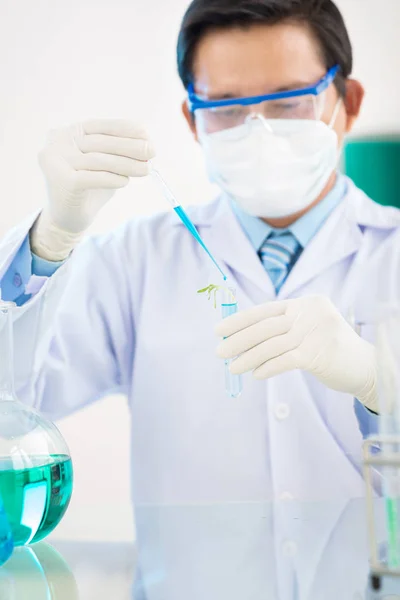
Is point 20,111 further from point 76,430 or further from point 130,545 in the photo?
point 130,545

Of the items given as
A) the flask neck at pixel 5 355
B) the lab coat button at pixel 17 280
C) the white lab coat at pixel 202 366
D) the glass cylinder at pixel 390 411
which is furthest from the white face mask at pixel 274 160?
the glass cylinder at pixel 390 411

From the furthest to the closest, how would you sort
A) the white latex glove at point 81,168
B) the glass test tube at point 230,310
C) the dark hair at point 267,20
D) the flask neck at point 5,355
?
1. the dark hair at point 267,20
2. the white latex glove at point 81,168
3. the glass test tube at point 230,310
4. the flask neck at point 5,355

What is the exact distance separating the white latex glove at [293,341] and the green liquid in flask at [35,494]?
0.48 metres

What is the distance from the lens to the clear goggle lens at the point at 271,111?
1.85m

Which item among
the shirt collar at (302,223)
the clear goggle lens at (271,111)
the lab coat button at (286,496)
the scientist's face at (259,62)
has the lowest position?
the lab coat button at (286,496)

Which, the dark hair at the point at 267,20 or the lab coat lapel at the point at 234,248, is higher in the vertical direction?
the dark hair at the point at 267,20

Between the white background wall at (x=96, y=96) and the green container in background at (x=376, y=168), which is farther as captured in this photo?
the white background wall at (x=96, y=96)

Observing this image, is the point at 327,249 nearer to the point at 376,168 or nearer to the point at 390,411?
the point at 376,168

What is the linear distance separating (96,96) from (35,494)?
87.3 inches

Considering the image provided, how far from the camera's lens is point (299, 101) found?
6.10ft

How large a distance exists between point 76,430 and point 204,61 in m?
1.51

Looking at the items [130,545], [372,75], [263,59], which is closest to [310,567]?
[130,545]

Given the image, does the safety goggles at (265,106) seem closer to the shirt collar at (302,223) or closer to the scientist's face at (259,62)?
the scientist's face at (259,62)

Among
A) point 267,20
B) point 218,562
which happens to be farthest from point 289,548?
point 267,20
